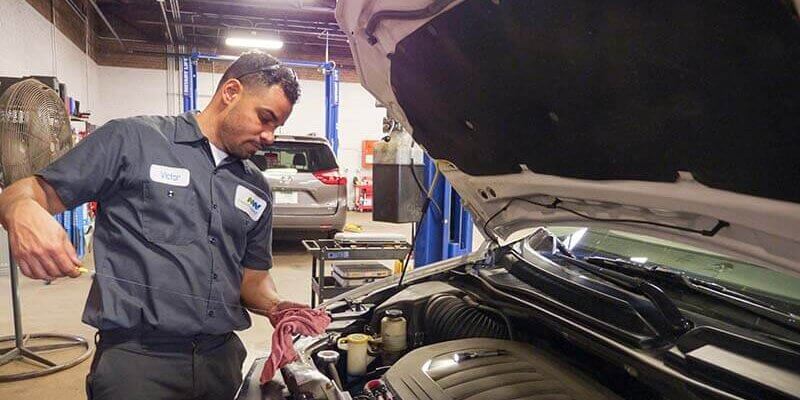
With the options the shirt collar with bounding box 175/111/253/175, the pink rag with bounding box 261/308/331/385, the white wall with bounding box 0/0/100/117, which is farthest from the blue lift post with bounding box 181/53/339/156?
the pink rag with bounding box 261/308/331/385

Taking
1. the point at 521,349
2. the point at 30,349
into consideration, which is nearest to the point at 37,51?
the point at 30,349

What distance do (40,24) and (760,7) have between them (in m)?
8.41

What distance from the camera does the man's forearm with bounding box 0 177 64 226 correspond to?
4.06 feet

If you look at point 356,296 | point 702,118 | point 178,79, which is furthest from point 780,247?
point 178,79

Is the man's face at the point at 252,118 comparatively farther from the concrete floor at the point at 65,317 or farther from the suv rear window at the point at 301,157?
the suv rear window at the point at 301,157

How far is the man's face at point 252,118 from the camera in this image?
5.28 ft

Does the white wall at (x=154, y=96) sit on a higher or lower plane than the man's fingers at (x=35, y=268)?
higher

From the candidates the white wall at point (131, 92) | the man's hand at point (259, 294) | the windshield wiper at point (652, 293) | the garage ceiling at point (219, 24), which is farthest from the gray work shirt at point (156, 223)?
the white wall at point (131, 92)

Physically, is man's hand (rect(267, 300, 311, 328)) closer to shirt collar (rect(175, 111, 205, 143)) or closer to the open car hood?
shirt collar (rect(175, 111, 205, 143))

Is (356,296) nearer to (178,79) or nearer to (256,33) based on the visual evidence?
(256,33)

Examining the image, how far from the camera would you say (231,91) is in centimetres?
165

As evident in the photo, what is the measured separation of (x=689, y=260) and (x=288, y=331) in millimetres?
1265

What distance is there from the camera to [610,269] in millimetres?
1655

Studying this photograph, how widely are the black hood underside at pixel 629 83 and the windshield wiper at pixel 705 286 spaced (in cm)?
49
